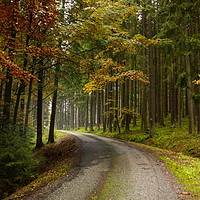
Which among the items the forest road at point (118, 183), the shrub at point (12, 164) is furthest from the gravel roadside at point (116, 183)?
the shrub at point (12, 164)

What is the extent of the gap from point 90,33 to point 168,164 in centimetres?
810

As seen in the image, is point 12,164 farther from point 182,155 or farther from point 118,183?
point 182,155

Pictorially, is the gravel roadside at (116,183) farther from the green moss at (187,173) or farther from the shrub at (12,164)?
the shrub at (12,164)

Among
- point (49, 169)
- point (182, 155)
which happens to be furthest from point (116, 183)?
point (182, 155)

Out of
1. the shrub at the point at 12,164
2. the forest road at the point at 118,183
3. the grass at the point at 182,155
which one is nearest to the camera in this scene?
the forest road at the point at 118,183

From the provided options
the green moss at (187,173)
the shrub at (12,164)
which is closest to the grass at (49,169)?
the shrub at (12,164)

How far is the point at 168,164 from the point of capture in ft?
25.6

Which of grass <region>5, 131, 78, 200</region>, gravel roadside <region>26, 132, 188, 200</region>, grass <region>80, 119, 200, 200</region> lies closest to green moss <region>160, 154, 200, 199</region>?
grass <region>80, 119, 200, 200</region>

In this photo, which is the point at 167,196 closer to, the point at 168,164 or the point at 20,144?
the point at 168,164

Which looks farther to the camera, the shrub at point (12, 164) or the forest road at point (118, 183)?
the shrub at point (12, 164)

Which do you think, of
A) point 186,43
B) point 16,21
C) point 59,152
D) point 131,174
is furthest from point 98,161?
point 186,43

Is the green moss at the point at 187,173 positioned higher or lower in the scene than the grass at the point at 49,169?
higher

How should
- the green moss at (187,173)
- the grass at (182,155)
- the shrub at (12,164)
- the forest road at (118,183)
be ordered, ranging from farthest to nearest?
1. the shrub at (12,164)
2. the grass at (182,155)
3. the green moss at (187,173)
4. the forest road at (118,183)

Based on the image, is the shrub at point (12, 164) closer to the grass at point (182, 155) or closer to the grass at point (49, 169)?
the grass at point (49, 169)
